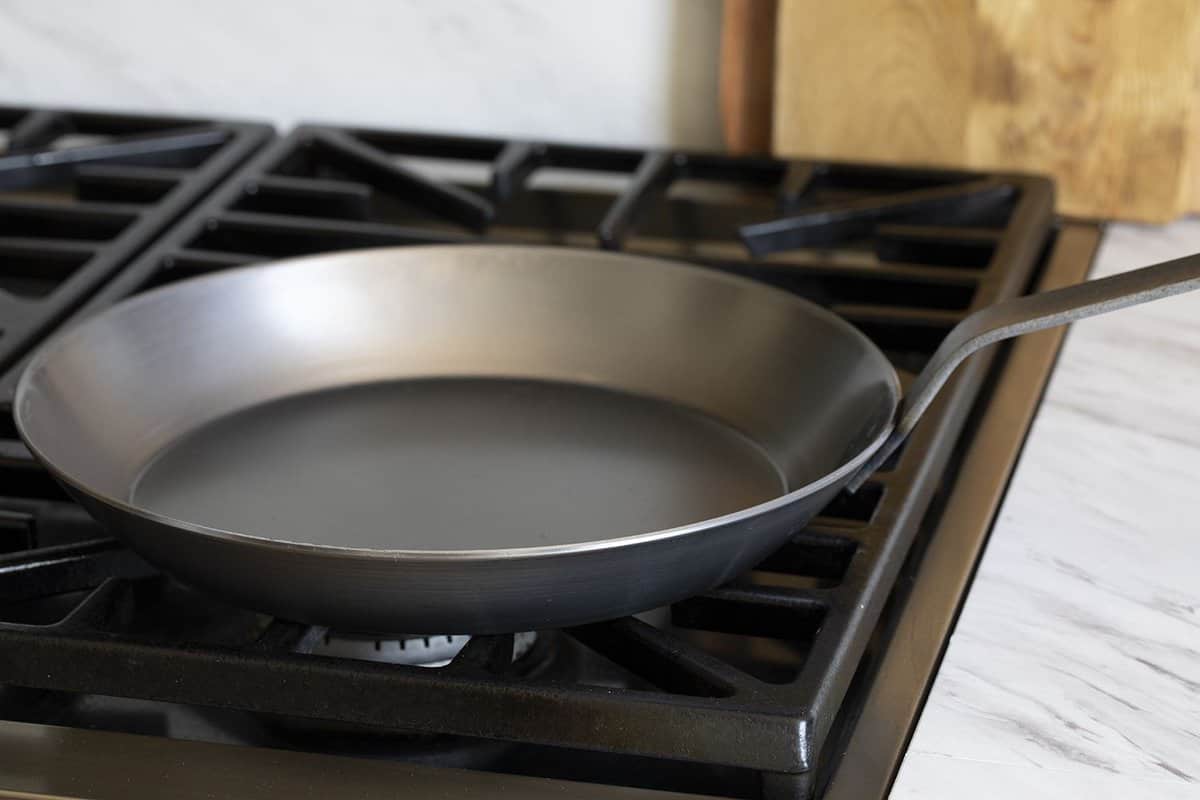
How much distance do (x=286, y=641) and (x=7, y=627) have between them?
4.0 inches

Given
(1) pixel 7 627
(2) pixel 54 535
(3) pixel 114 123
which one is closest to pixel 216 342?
(2) pixel 54 535

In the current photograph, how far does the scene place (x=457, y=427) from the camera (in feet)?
2.42

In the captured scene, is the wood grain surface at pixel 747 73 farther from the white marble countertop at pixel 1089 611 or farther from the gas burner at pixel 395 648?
the gas burner at pixel 395 648

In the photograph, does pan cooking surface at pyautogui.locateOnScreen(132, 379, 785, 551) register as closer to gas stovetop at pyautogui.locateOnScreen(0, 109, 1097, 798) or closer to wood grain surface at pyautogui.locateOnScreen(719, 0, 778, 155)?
gas stovetop at pyautogui.locateOnScreen(0, 109, 1097, 798)

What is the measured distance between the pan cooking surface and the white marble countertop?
4.7 inches

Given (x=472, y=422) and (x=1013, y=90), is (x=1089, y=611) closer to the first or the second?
(x=472, y=422)

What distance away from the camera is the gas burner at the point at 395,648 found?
0.60 meters

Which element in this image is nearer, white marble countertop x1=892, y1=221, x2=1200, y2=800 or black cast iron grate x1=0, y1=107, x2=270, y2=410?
white marble countertop x1=892, y1=221, x2=1200, y2=800

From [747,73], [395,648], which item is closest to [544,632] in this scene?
[395,648]

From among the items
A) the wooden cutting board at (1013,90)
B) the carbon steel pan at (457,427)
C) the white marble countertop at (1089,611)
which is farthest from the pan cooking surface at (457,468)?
the wooden cutting board at (1013,90)

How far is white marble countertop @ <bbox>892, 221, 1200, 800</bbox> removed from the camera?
513 mm

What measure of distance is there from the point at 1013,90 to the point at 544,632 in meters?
0.55

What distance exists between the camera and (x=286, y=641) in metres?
0.55

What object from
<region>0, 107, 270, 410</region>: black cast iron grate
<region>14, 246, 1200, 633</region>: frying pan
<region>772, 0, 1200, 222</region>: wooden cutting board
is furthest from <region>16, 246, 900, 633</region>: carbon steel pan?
<region>772, 0, 1200, 222</region>: wooden cutting board
